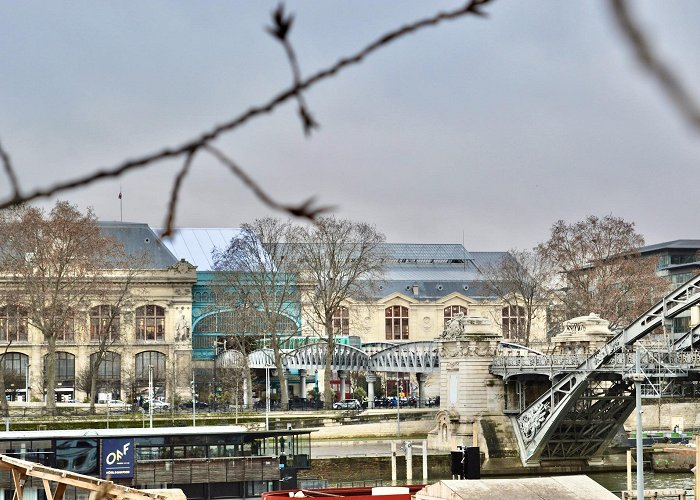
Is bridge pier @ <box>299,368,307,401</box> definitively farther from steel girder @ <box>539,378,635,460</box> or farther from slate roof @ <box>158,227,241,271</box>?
steel girder @ <box>539,378,635,460</box>

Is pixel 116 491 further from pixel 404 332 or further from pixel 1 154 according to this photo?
pixel 404 332

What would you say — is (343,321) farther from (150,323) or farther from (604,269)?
(604,269)

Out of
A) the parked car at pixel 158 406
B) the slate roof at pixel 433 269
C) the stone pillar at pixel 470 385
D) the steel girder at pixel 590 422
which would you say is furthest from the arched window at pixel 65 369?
the steel girder at pixel 590 422

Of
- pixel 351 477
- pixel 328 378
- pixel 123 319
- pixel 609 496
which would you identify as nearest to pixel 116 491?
pixel 609 496

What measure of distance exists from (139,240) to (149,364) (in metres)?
15.1

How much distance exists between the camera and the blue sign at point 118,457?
4134 cm

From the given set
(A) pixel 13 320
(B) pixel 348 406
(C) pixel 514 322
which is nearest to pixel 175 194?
(B) pixel 348 406

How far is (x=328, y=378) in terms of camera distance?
80438mm

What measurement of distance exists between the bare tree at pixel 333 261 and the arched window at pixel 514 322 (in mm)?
10817

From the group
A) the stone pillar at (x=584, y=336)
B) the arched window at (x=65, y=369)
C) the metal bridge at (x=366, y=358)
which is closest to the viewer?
the stone pillar at (x=584, y=336)

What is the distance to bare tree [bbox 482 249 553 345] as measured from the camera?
89188 mm

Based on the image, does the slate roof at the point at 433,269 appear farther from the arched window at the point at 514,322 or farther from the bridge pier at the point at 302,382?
the bridge pier at the point at 302,382

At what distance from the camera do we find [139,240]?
109375 millimetres

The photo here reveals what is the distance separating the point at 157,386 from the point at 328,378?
66.7 feet
